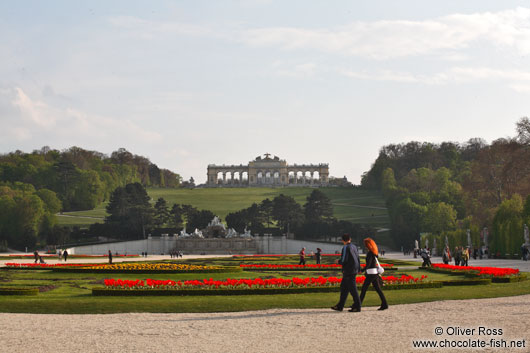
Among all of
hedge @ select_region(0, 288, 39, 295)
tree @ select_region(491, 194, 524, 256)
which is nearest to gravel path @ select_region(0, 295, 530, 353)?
hedge @ select_region(0, 288, 39, 295)

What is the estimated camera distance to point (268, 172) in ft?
577

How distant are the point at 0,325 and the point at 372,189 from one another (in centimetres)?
12561

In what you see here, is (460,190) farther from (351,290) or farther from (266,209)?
(351,290)

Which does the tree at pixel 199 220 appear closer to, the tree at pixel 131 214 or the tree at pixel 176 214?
the tree at pixel 176 214

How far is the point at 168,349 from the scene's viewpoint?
11414mm

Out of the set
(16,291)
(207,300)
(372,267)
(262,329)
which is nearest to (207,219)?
(16,291)

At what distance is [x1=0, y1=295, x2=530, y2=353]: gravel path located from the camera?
11.6 metres

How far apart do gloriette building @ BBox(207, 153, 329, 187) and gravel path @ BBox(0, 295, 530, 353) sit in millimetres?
154110

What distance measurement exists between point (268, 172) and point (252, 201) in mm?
49618

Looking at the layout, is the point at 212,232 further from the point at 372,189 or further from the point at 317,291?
the point at 317,291

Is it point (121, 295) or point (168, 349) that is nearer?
point (168, 349)

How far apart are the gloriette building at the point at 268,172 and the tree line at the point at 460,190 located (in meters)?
31.2

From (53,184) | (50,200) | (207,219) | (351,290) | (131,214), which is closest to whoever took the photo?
(351,290)

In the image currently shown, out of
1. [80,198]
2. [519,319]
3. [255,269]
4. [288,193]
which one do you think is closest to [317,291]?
[519,319]
